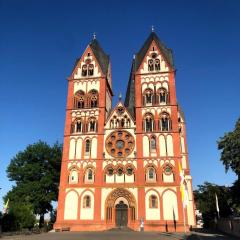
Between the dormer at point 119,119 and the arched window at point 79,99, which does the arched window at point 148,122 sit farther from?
the arched window at point 79,99

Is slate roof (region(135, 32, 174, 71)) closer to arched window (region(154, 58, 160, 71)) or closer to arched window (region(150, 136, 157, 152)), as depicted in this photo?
arched window (region(154, 58, 160, 71))

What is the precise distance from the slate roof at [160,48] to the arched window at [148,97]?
498 centimetres

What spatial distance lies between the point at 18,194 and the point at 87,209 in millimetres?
13141

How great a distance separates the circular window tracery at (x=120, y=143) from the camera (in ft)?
143

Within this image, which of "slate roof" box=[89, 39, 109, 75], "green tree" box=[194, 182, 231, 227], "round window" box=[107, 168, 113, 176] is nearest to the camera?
"round window" box=[107, 168, 113, 176]

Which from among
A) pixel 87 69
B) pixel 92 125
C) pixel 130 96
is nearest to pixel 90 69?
pixel 87 69

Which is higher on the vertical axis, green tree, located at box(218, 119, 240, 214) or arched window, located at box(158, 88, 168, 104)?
arched window, located at box(158, 88, 168, 104)

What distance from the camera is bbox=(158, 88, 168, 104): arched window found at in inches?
1816

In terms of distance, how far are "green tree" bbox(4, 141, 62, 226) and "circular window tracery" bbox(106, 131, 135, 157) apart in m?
12.9

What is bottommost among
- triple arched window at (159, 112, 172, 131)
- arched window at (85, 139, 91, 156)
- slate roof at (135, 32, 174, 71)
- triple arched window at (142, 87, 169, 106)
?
arched window at (85, 139, 91, 156)

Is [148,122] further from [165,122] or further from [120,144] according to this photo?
[120,144]

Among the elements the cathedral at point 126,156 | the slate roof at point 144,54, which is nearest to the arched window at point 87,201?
the cathedral at point 126,156

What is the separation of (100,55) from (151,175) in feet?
78.4

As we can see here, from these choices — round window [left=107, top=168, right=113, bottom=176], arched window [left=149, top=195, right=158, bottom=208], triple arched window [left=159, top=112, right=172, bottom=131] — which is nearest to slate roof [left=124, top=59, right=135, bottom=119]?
triple arched window [left=159, top=112, right=172, bottom=131]
